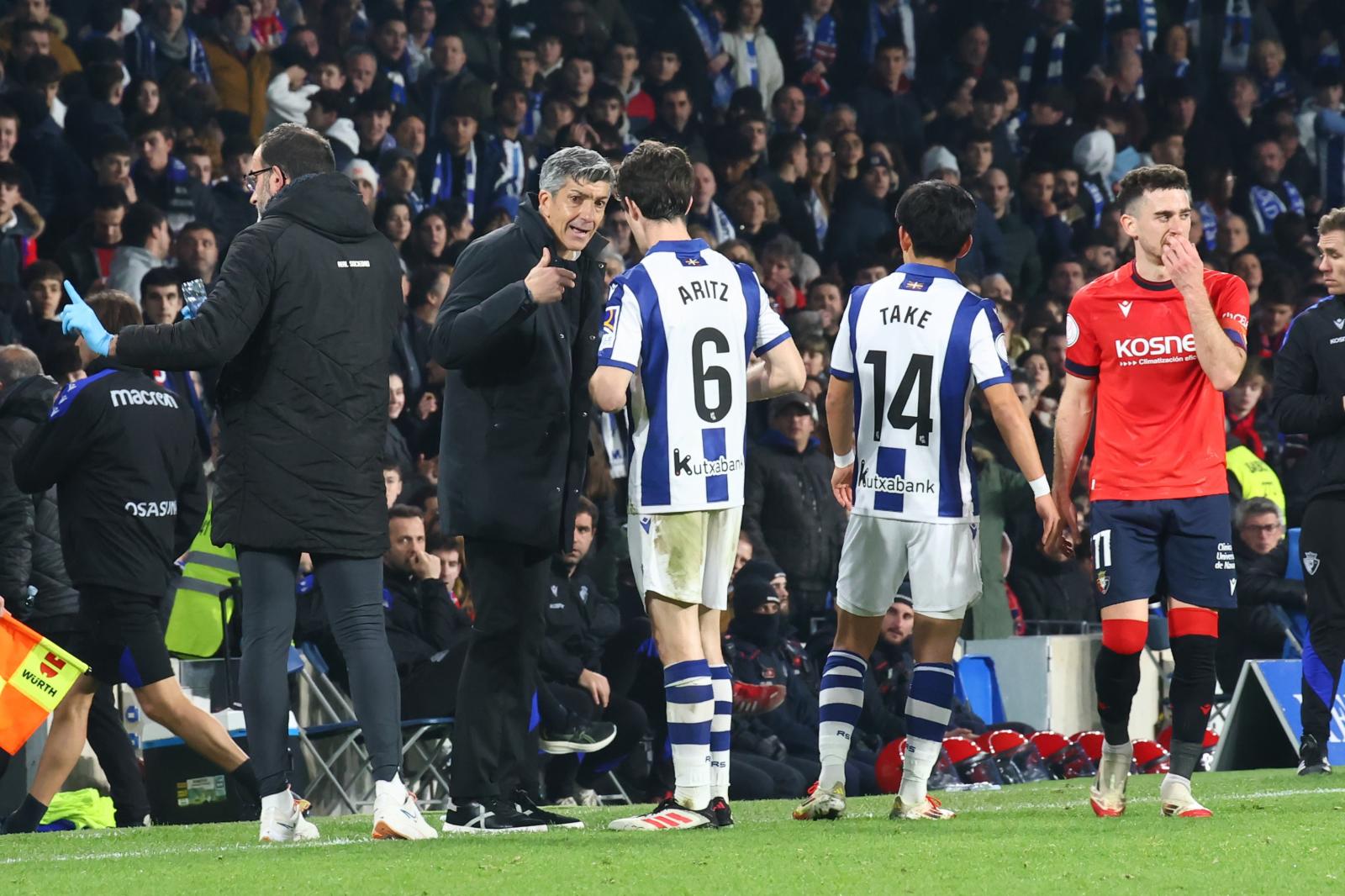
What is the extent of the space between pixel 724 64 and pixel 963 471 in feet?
37.8

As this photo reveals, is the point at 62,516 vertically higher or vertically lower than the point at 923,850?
higher

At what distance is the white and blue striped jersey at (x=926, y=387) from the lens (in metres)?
6.94

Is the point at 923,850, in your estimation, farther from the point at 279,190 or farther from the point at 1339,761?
the point at 1339,761

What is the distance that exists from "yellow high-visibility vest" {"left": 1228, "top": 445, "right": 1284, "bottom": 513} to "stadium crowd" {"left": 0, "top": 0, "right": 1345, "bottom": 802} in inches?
1.0

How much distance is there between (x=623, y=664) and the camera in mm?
10570

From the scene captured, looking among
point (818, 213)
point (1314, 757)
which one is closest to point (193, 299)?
point (1314, 757)

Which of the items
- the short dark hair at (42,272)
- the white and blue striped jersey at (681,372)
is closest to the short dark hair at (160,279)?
the short dark hair at (42,272)

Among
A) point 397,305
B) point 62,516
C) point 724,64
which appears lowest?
point 62,516

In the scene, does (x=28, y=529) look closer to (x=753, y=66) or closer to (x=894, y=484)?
(x=894, y=484)

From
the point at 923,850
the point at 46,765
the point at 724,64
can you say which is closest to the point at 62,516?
the point at 46,765

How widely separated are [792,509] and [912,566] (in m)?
5.43

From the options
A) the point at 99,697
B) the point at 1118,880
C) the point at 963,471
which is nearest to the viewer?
the point at 1118,880

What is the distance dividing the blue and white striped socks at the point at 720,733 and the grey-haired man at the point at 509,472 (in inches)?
22.9

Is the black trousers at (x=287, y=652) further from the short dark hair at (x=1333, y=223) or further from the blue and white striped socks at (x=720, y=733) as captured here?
the short dark hair at (x=1333, y=223)
